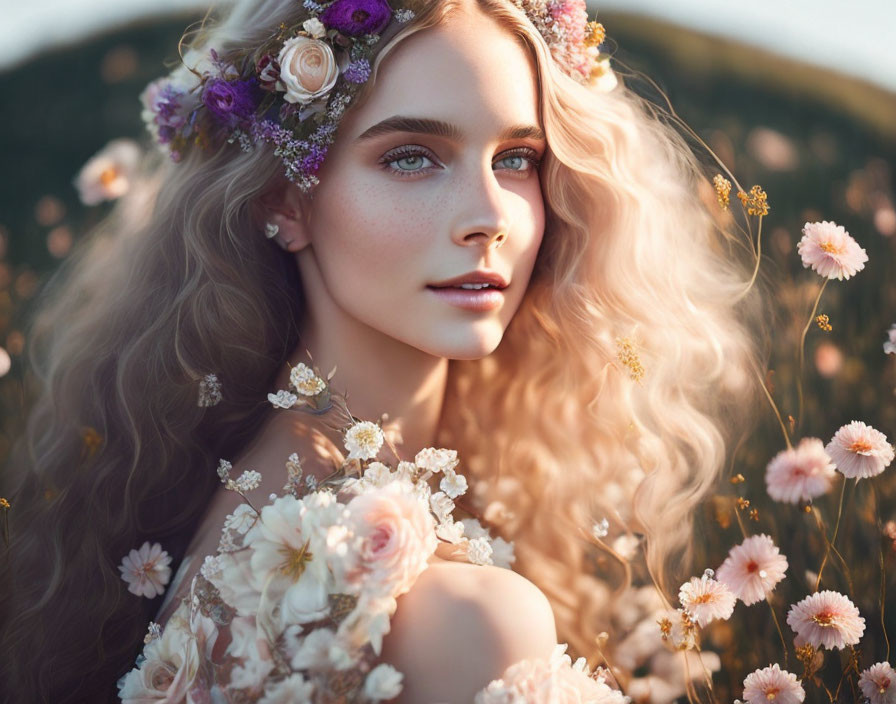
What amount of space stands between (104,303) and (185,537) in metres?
0.75

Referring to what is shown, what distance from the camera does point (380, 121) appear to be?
2459 millimetres

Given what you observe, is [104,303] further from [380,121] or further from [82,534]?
[380,121]

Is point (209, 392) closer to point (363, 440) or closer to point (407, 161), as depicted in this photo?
point (363, 440)

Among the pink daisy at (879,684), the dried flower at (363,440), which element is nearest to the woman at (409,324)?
the dried flower at (363,440)

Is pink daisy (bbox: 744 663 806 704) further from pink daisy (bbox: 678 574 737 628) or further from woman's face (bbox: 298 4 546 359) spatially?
woman's face (bbox: 298 4 546 359)

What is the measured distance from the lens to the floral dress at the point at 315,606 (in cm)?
196

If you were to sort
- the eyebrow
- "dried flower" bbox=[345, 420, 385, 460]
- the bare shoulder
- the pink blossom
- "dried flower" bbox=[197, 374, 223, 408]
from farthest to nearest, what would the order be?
the pink blossom, "dried flower" bbox=[197, 374, 223, 408], the eyebrow, "dried flower" bbox=[345, 420, 385, 460], the bare shoulder

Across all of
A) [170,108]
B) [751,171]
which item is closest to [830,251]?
[751,171]

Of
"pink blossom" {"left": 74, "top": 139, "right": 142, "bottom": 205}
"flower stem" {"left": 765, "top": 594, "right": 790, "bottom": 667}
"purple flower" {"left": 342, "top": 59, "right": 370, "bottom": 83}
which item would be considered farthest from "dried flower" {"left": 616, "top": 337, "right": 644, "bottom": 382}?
"pink blossom" {"left": 74, "top": 139, "right": 142, "bottom": 205}

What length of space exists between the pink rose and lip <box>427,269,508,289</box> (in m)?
0.62

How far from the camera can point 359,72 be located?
2.47 metres

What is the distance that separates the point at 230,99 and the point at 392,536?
4.39ft

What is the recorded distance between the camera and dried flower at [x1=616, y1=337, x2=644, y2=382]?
291 cm

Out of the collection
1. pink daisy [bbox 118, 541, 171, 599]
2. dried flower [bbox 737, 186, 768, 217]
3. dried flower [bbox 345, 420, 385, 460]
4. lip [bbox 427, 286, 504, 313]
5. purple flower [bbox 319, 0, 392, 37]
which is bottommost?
pink daisy [bbox 118, 541, 171, 599]
